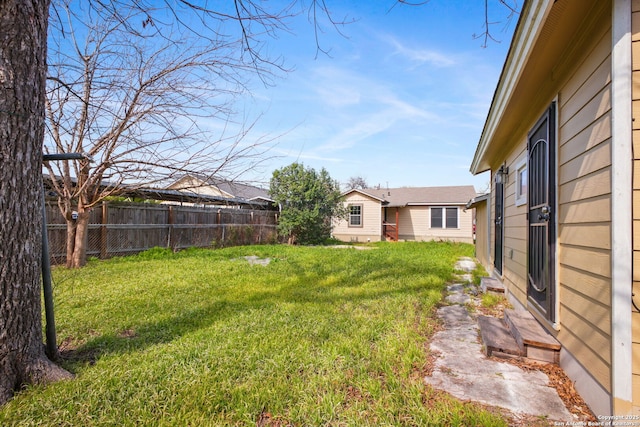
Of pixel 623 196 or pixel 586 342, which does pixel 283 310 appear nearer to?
pixel 586 342

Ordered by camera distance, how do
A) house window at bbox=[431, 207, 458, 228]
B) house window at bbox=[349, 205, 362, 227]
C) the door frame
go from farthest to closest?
house window at bbox=[349, 205, 362, 227]
house window at bbox=[431, 207, 458, 228]
the door frame

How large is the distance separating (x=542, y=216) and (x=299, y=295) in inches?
119

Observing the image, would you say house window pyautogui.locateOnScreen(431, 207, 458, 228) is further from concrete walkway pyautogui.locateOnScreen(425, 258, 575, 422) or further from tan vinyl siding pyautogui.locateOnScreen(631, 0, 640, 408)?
tan vinyl siding pyautogui.locateOnScreen(631, 0, 640, 408)

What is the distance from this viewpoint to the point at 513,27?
2396 mm

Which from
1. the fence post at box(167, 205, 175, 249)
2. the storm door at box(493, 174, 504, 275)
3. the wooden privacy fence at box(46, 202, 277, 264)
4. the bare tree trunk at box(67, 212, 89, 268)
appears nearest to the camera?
the storm door at box(493, 174, 504, 275)

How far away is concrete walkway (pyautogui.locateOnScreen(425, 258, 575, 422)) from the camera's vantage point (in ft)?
5.95

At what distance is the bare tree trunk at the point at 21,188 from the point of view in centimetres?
176

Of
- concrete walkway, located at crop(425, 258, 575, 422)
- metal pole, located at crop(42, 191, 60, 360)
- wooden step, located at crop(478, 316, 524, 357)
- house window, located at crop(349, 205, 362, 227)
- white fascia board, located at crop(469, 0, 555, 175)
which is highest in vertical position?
white fascia board, located at crop(469, 0, 555, 175)

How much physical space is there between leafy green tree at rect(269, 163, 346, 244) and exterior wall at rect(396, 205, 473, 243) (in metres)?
5.31

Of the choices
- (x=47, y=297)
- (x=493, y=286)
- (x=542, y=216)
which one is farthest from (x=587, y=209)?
(x=47, y=297)

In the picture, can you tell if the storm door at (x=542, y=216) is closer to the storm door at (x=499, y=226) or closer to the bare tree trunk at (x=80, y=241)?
the storm door at (x=499, y=226)

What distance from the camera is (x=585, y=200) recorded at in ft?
6.34

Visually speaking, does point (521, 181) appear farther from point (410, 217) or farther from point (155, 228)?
point (410, 217)

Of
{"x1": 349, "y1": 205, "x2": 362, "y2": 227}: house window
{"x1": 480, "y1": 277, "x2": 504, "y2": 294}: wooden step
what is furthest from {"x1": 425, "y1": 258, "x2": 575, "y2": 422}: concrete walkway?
{"x1": 349, "y1": 205, "x2": 362, "y2": 227}: house window
